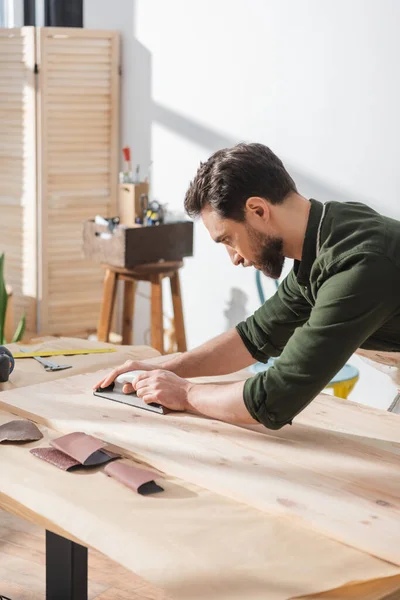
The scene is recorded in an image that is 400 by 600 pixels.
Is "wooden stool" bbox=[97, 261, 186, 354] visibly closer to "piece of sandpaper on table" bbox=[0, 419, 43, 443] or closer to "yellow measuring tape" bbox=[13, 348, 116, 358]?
"yellow measuring tape" bbox=[13, 348, 116, 358]

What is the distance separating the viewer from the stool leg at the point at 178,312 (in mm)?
4574

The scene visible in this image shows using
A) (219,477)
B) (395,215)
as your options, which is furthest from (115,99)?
(219,477)

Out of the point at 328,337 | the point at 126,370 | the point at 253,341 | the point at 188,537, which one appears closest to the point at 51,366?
the point at 126,370

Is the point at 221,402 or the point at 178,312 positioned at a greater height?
the point at 221,402

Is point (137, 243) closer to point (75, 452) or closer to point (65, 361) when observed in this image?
point (65, 361)

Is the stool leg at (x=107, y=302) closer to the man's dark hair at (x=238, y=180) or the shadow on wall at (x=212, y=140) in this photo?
the shadow on wall at (x=212, y=140)

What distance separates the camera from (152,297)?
4.48m

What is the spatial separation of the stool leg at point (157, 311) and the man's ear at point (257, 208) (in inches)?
96.7

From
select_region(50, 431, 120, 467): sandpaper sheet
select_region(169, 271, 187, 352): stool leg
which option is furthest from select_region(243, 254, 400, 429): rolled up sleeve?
select_region(169, 271, 187, 352): stool leg

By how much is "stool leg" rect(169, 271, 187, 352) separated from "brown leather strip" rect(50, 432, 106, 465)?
9.01 ft

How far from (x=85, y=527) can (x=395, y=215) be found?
2.59 metres

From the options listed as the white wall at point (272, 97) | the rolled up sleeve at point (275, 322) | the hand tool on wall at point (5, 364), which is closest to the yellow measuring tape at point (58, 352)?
the hand tool on wall at point (5, 364)

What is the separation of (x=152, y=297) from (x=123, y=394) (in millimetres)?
2351

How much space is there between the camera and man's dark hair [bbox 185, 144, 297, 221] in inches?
77.4
